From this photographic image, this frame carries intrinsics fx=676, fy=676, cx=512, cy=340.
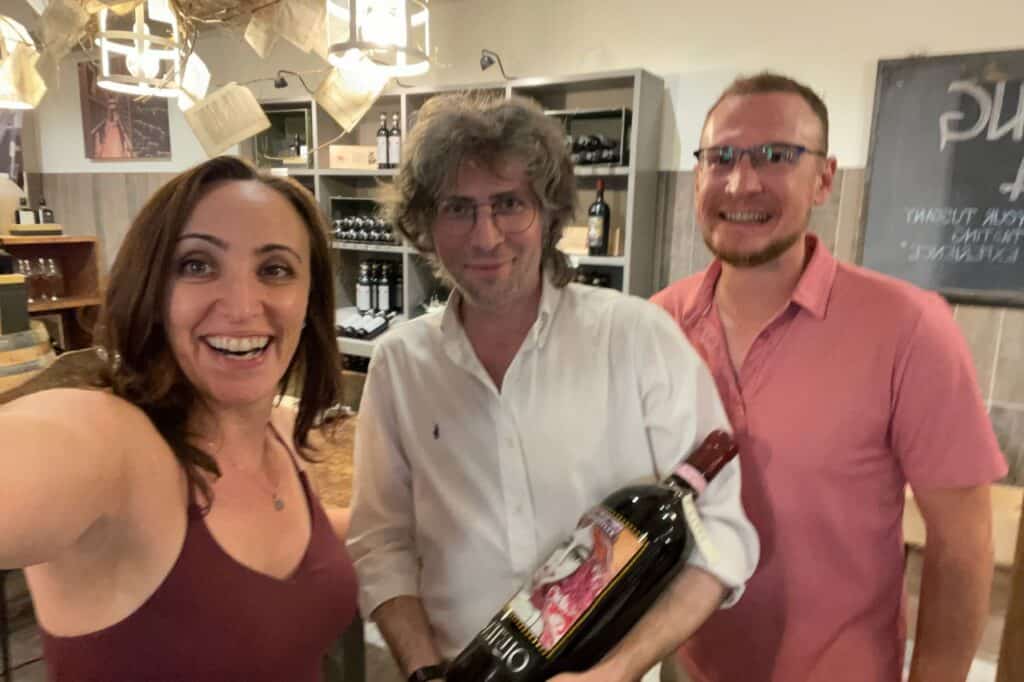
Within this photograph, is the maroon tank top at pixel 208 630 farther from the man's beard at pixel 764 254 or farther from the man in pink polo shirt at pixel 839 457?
the man's beard at pixel 764 254

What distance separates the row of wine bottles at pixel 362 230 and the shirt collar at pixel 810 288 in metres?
2.46

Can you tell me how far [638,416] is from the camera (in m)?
0.88

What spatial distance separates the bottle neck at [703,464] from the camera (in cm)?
80

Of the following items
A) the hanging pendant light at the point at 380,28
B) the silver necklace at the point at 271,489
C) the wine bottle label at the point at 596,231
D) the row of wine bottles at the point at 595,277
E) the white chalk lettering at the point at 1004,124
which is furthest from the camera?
the row of wine bottles at the point at 595,277

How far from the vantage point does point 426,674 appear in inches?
32.7

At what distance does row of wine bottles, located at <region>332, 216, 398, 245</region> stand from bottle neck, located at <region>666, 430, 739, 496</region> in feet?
9.20

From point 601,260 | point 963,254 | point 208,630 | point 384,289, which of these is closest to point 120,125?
point 384,289

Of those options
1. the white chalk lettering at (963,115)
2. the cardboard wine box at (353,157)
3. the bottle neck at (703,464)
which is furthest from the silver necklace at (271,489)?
the cardboard wine box at (353,157)

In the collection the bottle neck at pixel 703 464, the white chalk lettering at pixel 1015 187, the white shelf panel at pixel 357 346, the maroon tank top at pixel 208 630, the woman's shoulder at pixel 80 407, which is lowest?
the white shelf panel at pixel 357 346

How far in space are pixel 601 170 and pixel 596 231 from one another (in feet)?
0.84

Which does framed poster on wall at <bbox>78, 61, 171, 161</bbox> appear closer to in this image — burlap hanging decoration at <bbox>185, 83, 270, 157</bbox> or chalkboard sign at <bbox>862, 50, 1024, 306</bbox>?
burlap hanging decoration at <bbox>185, 83, 270, 157</bbox>

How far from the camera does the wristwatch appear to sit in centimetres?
83

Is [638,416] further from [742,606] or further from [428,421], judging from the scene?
[742,606]

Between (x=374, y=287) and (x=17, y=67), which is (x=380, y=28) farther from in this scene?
(x=374, y=287)
